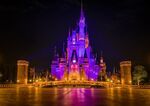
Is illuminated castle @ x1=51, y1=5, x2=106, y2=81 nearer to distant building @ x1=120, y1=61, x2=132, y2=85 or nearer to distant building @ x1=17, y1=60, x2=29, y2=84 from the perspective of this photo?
distant building @ x1=120, y1=61, x2=132, y2=85

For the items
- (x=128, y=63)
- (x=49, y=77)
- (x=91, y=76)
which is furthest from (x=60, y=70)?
(x=128, y=63)

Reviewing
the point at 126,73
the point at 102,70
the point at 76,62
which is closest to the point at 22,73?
the point at 126,73

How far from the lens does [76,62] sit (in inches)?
6860

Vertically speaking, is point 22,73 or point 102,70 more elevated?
point 102,70

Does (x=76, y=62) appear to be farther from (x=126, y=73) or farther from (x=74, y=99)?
(x=74, y=99)

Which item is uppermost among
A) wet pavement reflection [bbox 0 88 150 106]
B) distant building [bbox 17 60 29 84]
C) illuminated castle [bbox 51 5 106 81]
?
illuminated castle [bbox 51 5 106 81]

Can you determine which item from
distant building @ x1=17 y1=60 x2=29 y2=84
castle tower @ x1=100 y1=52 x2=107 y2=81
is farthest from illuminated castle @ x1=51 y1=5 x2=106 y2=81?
distant building @ x1=17 y1=60 x2=29 y2=84

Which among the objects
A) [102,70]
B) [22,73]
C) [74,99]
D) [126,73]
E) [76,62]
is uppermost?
[76,62]

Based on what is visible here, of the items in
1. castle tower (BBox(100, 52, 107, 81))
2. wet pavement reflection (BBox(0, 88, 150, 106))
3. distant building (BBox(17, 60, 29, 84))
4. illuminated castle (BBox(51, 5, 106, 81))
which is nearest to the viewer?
wet pavement reflection (BBox(0, 88, 150, 106))

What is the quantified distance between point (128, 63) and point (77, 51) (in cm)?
7137

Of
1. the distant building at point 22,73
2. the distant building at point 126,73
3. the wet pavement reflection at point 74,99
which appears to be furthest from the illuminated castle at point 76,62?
the wet pavement reflection at point 74,99

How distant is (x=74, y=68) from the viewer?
561ft

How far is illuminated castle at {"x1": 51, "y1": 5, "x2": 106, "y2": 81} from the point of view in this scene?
170 meters

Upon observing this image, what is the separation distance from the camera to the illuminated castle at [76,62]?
170 meters
